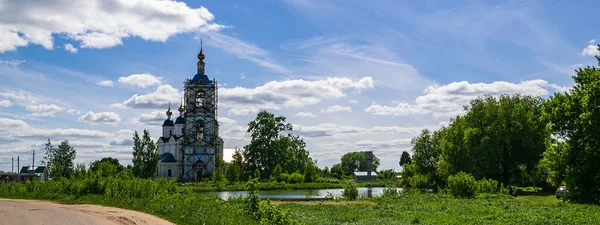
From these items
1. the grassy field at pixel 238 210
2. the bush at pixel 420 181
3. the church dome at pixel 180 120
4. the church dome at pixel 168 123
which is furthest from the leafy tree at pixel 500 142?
the church dome at pixel 168 123

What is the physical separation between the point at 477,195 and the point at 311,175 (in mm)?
48554

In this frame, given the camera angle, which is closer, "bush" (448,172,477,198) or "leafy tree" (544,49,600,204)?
"leafy tree" (544,49,600,204)

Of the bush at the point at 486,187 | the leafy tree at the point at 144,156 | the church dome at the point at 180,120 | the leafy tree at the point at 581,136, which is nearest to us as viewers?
the leafy tree at the point at 581,136

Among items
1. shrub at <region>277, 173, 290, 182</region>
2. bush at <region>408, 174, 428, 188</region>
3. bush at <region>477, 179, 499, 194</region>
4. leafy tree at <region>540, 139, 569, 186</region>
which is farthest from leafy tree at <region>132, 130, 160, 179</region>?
leafy tree at <region>540, 139, 569, 186</region>

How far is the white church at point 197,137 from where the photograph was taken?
9181 centimetres

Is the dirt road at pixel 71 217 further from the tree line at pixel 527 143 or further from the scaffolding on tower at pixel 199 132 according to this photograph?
the scaffolding on tower at pixel 199 132

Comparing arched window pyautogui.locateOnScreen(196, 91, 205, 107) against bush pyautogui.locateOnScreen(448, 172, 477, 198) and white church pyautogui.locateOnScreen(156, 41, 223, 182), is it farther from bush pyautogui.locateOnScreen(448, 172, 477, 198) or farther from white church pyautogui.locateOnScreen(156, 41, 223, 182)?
bush pyautogui.locateOnScreen(448, 172, 477, 198)

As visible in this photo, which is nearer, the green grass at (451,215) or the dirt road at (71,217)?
the dirt road at (71,217)

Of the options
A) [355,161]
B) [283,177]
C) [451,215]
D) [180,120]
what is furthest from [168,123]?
[451,215]

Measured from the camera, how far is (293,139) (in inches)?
3644

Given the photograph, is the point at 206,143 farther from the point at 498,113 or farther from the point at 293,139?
the point at 498,113

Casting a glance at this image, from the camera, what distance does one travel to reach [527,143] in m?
48.6

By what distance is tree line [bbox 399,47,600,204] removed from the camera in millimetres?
30625

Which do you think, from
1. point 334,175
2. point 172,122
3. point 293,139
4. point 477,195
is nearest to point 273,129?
point 293,139
